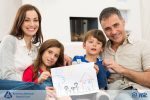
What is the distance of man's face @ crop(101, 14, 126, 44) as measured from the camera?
1.85 metres

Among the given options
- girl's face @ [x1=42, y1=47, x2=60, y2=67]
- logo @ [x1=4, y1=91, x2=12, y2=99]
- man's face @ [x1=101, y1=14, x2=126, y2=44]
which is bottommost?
logo @ [x1=4, y1=91, x2=12, y2=99]

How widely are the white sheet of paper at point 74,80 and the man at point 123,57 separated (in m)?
0.17

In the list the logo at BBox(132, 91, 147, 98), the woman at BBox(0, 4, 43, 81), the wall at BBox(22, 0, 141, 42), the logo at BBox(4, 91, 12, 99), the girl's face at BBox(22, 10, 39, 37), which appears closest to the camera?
the logo at BBox(4, 91, 12, 99)

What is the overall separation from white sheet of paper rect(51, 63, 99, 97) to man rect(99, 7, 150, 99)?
0.17 metres

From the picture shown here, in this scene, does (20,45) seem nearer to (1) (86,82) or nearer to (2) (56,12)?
(1) (86,82)

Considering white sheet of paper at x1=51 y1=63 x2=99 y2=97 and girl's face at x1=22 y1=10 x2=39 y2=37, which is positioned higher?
girl's face at x1=22 y1=10 x2=39 y2=37

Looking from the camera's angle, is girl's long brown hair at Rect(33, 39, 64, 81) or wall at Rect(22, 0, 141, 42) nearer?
girl's long brown hair at Rect(33, 39, 64, 81)

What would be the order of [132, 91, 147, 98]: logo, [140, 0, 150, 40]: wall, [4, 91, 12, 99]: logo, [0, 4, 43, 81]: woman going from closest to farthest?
[4, 91, 12, 99]: logo, [132, 91, 147, 98]: logo, [0, 4, 43, 81]: woman, [140, 0, 150, 40]: wall

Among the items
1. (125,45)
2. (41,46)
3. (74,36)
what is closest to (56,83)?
(41,46)

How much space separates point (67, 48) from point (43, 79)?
82 cm

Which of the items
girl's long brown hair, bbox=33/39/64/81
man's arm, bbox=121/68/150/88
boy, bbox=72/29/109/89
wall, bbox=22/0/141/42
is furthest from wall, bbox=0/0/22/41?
man's arm, bbox=121/68/150/88

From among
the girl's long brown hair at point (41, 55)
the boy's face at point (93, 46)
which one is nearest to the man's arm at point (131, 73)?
the boy's face at point (93, 46)

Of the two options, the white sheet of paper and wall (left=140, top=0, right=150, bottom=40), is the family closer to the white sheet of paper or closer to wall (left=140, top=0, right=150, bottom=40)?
the white sheet of paper

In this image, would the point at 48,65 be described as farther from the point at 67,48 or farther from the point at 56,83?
the point at 67,48
